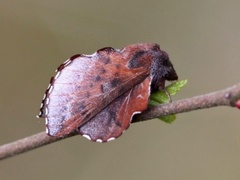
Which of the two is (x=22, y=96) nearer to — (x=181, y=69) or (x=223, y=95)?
(x=181, y=69)

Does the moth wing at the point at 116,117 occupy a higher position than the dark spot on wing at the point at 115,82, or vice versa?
the dark spot on wing at the point at 115,82

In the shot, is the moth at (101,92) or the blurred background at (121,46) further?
the blurred background at (121,46)

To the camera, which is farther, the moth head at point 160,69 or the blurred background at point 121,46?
the blurred background at point 121,46

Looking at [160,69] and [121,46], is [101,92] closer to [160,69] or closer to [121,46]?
[160,69]

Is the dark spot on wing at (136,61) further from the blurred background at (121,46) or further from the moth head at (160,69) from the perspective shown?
the blurred background at (121,46)

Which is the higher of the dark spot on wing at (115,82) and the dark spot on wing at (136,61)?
the dark spot on wing at (136,61)

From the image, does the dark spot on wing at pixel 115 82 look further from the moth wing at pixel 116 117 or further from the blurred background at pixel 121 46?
the blurred background at pixel 121 46

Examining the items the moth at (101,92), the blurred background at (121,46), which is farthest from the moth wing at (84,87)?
the blurred background at (121,46)

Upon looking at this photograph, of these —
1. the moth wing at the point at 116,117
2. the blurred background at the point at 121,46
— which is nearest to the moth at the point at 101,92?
the moth wing at the point at 116,117

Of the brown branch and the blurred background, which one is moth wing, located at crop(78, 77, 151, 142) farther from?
the blurred background

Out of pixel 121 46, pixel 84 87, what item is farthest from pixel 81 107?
pixel 121 46
